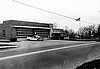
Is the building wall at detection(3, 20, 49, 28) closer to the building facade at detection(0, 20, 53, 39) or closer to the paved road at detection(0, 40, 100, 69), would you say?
the building facade at detection(0, 20, 53, 39)

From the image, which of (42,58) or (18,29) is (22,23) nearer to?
(18,29)

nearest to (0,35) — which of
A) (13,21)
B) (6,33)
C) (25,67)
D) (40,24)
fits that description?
(6,33)

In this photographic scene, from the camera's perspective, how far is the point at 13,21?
40719 mm

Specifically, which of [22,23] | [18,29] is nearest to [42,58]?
[18,29]

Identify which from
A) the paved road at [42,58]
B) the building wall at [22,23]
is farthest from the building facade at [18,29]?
the paved road at [42,58]

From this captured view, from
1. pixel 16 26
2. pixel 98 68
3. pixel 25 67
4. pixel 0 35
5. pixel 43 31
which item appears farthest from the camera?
pixel 43 31

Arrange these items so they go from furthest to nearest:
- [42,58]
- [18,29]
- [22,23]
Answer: [22,23] < [18,29] < [42,58]

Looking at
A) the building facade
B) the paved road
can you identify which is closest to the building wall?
the building facade

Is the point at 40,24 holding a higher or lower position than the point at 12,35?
higher

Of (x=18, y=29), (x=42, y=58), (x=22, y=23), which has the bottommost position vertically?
(x=42, y=58)

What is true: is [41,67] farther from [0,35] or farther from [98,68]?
[0,35]

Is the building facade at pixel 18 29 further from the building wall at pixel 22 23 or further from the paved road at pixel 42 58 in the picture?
the paved road at pixel 42 58

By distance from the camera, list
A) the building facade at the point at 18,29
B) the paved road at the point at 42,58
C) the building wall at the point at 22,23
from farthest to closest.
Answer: the building wall at the point at 22,23, the building facade at the point at 18,29, the paved road at the point at 42,58

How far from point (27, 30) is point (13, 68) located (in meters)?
36.3
